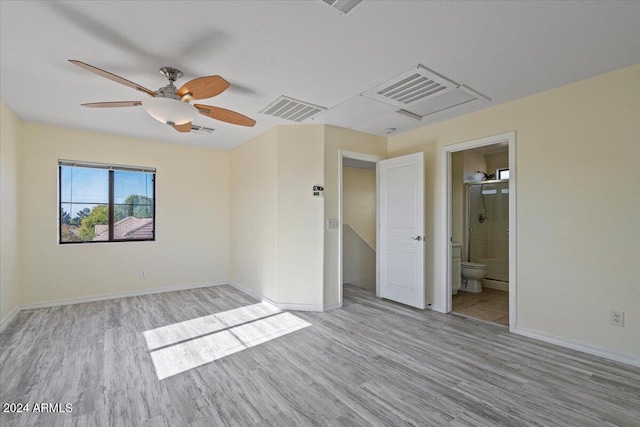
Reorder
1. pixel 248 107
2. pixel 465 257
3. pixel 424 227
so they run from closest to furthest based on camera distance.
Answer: pixel 248 107 → pixel 424 227 → pixel 465 257

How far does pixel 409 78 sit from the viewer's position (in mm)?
2635

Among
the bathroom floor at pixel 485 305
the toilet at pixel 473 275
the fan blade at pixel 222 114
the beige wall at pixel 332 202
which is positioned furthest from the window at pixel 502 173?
the fan blade at pixel 222 114

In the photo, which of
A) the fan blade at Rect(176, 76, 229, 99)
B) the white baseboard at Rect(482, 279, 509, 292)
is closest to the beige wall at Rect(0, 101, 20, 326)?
the fan blade at Rect(176, 76, 229, 99)

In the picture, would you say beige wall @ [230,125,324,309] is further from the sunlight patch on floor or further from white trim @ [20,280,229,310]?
white trim @ [20,280,229,310]

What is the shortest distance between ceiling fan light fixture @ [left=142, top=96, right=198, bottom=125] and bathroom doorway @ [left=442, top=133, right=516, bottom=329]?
120 inches

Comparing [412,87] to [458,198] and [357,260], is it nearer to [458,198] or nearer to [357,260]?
[458,198]

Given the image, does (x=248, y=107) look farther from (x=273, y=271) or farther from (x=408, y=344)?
(x=408, y=344)

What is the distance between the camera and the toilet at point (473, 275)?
15.9 feet

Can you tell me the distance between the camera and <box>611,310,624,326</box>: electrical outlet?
2.50 metres

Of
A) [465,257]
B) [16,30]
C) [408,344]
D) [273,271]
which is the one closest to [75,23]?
[16,30]

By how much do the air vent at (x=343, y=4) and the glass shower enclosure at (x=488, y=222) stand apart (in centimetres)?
463

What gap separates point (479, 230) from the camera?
5.79 metres

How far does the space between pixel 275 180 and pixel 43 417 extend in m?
3.02

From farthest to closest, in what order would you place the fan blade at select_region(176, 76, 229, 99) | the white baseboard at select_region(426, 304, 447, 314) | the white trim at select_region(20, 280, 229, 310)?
the white trim at select_region(20, 280, 229, 310) < the white baseboard at select_region(426, 304, 447, 314) < the fan blade at select_region(176, 76, 229, 99)
